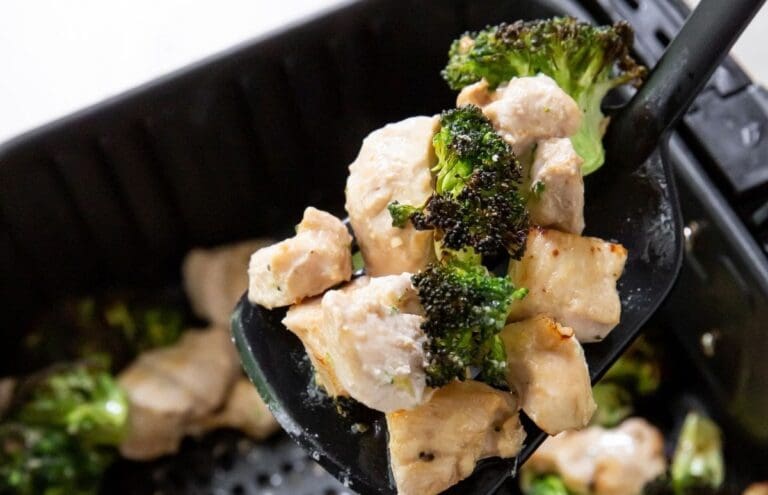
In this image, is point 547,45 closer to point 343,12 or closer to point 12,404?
point 343,12

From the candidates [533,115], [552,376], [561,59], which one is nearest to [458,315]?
[552,376]

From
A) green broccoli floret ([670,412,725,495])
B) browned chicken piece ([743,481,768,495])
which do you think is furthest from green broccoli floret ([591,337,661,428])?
browned chicken piece ([743,481,768,495])

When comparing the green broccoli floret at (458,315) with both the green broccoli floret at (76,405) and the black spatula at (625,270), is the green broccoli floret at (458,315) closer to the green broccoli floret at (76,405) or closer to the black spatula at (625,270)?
the black spatula at (625,270)

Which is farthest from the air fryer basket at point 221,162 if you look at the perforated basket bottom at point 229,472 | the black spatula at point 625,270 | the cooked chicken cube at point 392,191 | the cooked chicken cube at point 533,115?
the cooked chicken cube at point 392,191

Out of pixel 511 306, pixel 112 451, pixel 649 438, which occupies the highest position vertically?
pixel 511 306

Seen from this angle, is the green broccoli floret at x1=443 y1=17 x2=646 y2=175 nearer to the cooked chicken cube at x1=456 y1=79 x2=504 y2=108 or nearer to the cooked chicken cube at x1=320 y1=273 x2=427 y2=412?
the cooked chicken cube at x1=456 y1=79 x2=504 y2=108

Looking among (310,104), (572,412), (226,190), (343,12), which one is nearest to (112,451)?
(226,190)
